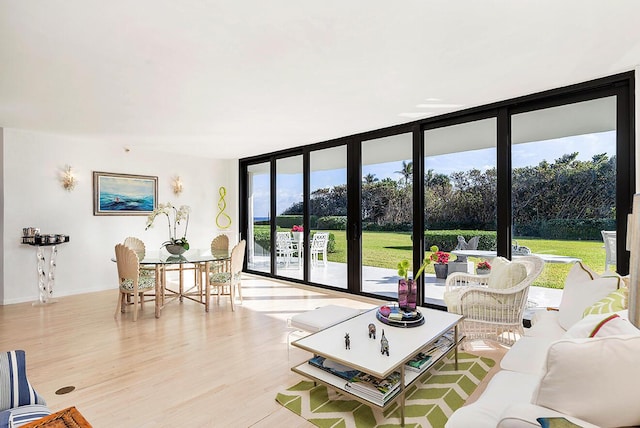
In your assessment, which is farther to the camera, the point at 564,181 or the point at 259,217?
the point at 259,217

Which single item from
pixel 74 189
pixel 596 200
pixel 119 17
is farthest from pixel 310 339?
pixel 74 189

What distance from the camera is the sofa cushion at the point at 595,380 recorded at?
1124 millimetres

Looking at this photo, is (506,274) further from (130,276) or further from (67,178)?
(67,178)

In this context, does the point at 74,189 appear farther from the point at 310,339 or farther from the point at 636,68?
the point at 636,68

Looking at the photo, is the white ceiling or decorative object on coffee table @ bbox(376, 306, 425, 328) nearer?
the white ceiling

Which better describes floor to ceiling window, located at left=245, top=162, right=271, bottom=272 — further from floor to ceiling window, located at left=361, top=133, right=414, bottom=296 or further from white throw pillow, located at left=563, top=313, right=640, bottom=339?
white throw pillow, located at left=563, top=313, right=640, bottom=339

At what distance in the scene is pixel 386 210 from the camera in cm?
498

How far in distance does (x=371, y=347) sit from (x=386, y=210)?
115 inches

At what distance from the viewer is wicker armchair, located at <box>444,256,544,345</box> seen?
3.08 metres

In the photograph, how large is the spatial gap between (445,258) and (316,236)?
10.9ft

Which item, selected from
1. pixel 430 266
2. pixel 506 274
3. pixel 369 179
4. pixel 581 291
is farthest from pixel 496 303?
pixel 369 179

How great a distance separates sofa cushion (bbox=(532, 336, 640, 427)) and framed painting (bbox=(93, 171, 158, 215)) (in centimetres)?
653

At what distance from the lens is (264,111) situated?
4082 millimetres

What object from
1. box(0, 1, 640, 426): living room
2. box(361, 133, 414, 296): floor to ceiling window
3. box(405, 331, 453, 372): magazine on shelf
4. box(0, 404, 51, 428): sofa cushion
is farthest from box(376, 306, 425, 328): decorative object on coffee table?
box(0, 404, 51, 428): sofa cushion
